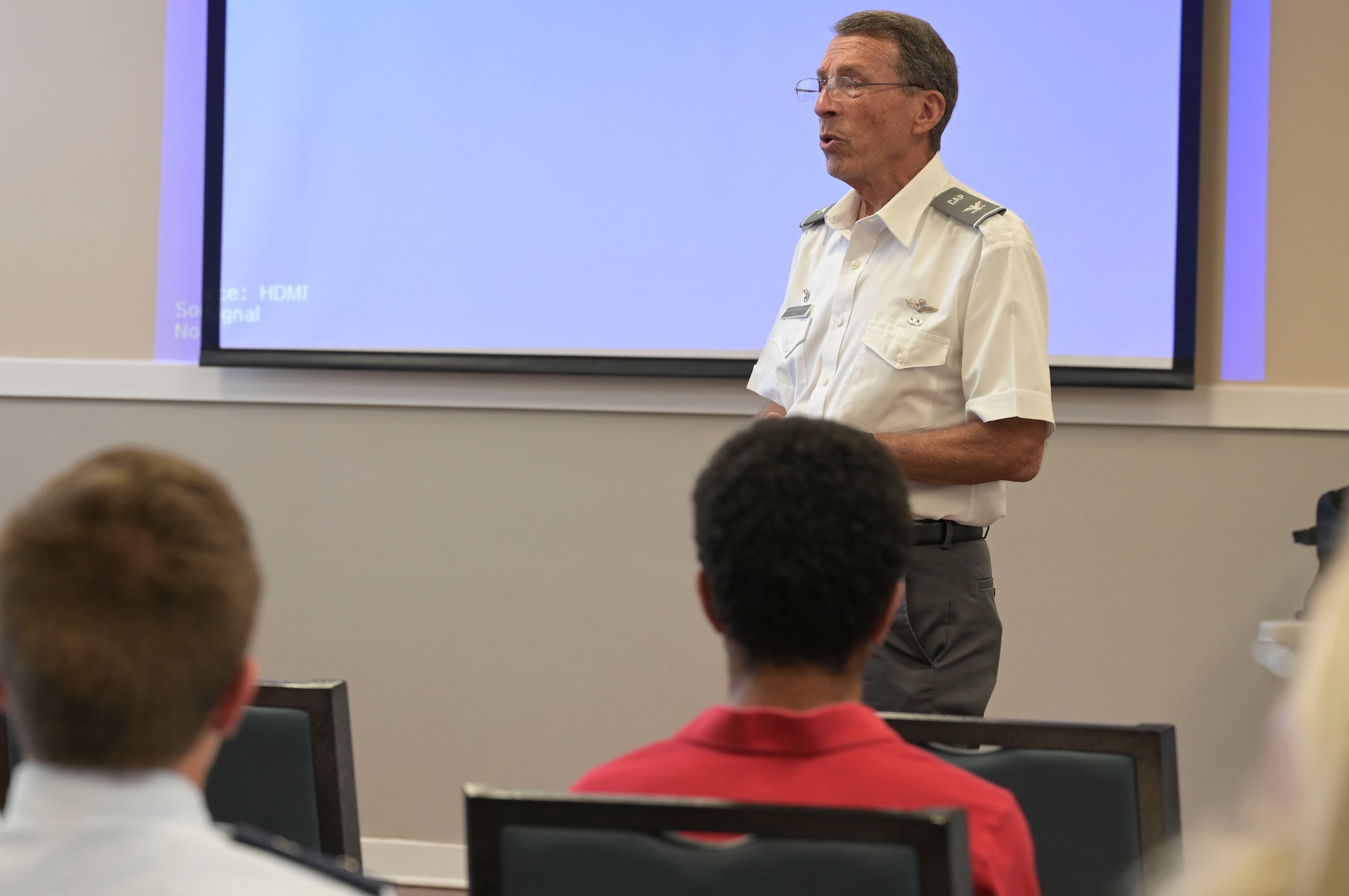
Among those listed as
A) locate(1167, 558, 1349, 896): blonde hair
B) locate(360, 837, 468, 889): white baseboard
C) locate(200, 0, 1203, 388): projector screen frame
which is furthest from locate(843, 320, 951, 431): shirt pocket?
locate(360, 837, 468, 889): white baseboard

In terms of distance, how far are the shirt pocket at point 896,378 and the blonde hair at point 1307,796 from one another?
146 cm

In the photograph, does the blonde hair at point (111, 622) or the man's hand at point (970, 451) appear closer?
the blonde hair at point (111, 622)

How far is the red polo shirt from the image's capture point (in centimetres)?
99

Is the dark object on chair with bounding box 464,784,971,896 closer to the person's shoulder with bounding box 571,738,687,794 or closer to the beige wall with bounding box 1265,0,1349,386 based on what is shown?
the person's shoulder with bounding box 571,738,687,794

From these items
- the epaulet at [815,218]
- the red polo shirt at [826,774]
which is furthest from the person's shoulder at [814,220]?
the red polo shirt at [826,774]

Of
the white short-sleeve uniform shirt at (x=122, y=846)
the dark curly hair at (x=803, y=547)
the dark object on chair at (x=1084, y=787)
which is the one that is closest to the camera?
the white short-sleeve uniform shirt at (x=122, y=846)

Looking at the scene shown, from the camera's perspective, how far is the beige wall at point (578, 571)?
9.58 feet

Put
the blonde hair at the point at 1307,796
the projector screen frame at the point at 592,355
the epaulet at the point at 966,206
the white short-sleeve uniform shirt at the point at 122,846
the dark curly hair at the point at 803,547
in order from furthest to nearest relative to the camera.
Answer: the projector screen frame at the point at 592,355
the epaulet at the point at 966,206
the dark curly hair at the point at 803,547
the white short-sleeve uniform shirt at the point at 122,846
the blonde hair at the point at 1307,796

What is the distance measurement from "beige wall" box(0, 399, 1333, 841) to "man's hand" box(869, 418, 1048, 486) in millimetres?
1061

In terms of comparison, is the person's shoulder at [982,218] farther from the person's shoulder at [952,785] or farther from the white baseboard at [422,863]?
the white baseboard at [422,863]

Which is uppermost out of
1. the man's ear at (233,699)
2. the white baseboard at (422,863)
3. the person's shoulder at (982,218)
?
the person's shoulder at (982,218)

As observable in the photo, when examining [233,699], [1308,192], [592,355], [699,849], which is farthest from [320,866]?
[1308,192]

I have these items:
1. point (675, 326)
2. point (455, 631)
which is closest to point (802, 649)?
point (675, 326)

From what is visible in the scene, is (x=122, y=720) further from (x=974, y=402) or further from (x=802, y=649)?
(x=974, y=402)
